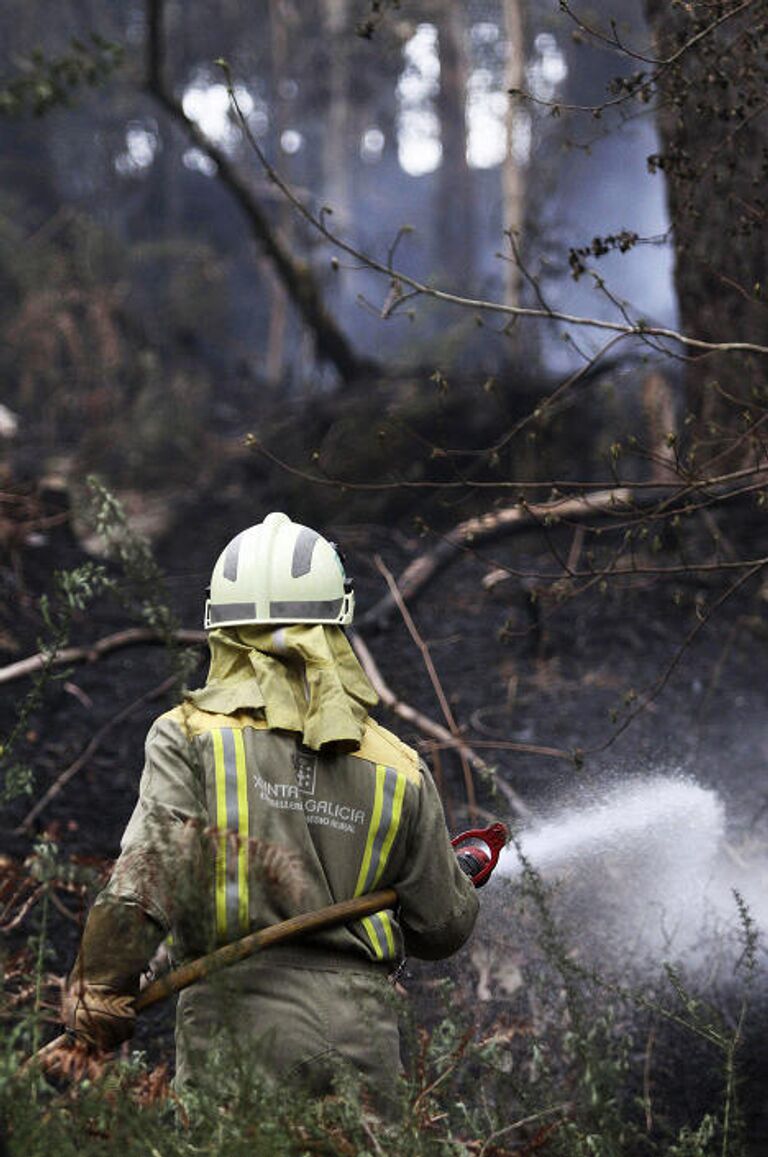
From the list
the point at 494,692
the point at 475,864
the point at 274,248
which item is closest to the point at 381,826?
the point at 475,864

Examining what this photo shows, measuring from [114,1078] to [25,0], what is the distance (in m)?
22.0

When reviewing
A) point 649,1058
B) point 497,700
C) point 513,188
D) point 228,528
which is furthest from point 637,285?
point 649,1058

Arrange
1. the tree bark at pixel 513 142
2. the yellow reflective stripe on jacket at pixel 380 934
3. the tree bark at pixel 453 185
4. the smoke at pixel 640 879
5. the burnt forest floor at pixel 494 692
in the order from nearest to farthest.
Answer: the yellow reflective stripe on jacket at pixel 380 934 < the smoke at pixel 640 879 < the burnt forest floor at pixel 494 692 < the tree bark at pixel 513 142 < the tree bark at pixel 453 185

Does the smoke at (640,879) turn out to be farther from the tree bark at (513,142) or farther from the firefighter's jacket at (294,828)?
the tree bark at (513,142)

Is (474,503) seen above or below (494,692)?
above

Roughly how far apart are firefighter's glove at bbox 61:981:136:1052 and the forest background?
0.14 m

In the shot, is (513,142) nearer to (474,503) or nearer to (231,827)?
(474,503)

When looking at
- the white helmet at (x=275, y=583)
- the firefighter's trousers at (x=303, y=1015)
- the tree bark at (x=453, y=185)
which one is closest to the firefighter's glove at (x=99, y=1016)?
the firefighter's trousers at (x=303, y=1015)

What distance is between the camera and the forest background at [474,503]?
155 inches

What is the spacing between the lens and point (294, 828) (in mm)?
3146

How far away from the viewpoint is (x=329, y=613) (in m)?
3.30

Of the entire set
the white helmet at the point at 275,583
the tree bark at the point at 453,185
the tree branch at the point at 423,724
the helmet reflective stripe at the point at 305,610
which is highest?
the tree bark at the point at 453,185

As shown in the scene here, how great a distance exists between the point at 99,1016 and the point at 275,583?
103 centimetres

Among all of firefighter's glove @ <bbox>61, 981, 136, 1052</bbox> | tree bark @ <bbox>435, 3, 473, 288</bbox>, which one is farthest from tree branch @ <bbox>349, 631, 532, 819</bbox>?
tree bark @ <bbox>435, 3, 473, 288</bbox>
